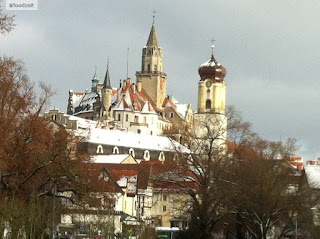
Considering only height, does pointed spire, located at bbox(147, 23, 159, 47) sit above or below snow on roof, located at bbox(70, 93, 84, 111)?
above

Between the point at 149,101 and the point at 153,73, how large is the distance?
8.44m

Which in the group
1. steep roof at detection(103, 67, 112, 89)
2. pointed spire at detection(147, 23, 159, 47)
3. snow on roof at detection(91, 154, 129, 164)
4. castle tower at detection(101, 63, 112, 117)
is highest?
pointed spire at detection(147, 23, 159, 47)

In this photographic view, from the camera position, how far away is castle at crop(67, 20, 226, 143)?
168m

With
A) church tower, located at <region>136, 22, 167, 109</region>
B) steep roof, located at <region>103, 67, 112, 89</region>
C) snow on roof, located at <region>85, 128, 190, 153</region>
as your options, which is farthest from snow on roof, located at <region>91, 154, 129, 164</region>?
church tower, located at <region>136, 22, 167, 109</region>

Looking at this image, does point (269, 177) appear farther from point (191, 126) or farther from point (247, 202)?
point (191, 126)

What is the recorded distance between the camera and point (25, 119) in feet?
152

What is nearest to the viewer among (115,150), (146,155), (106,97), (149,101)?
(115,150)

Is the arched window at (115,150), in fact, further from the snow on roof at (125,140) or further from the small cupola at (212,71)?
the small cupola at (212,71)

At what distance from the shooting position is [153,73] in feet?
602

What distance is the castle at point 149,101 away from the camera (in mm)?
167750

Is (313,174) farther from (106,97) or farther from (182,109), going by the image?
(182,109)

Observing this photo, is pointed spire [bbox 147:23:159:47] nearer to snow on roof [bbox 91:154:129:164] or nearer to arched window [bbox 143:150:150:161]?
arched window [bbox 143:150:150:161]

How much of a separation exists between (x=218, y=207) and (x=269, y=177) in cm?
481

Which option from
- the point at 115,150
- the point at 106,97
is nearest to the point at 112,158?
the point at 115,150
